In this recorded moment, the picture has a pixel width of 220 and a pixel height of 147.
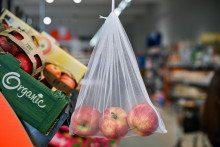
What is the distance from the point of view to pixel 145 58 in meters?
13.9

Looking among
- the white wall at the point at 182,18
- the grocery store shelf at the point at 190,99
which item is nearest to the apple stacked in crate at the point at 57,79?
the grocery store shelf at the point at 190,99

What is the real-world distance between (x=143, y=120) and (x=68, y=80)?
520 millimetres

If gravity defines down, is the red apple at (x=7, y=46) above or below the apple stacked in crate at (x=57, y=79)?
above

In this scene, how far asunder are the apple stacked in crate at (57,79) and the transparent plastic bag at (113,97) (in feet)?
0.87

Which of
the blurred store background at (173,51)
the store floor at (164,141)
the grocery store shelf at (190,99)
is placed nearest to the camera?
the blurred store background at (173,51)

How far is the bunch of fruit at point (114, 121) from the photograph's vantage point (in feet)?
3.18

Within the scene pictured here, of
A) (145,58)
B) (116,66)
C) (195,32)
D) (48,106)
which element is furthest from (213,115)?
(145,58)

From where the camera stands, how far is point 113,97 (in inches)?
40.6

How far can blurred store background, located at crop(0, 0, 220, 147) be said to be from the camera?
380 cm

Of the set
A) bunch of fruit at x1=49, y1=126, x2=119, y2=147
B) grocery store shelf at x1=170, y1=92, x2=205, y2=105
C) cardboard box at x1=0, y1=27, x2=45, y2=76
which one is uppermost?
cardboard box at x1=0, y1=27, x2=45, y2=76

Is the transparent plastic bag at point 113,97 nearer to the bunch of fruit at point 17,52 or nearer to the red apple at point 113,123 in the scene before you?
the red apple at point 113,123

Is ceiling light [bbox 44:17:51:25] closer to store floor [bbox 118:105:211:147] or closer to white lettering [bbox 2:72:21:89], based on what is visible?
white lettering [bbox 2:72:21:89]

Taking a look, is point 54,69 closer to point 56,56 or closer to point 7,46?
point 56,56

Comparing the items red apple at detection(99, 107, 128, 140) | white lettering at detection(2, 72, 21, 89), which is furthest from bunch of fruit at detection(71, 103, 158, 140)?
white lettering at detection(2, 72, 21, 89)
